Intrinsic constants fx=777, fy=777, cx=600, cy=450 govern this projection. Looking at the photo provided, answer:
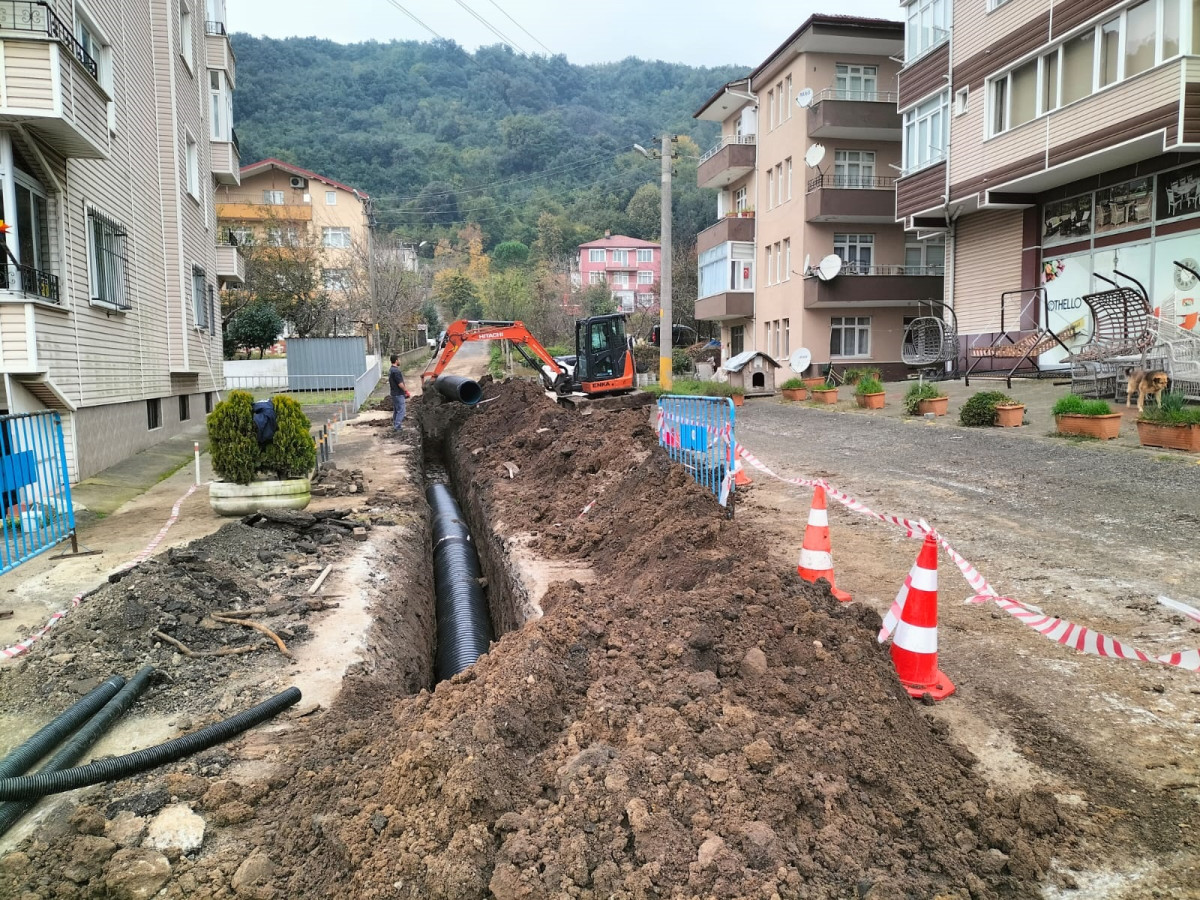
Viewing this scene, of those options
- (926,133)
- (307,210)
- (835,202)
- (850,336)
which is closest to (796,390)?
(926,133)

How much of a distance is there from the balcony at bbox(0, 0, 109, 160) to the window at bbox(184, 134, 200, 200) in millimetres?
8086

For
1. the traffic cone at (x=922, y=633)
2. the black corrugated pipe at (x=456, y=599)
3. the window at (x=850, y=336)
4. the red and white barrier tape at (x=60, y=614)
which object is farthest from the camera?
the window at (x=850, y=336)

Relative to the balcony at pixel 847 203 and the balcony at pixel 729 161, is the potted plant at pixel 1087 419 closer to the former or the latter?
the balcony at pixel 847 203

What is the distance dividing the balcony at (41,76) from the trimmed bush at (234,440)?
411cm

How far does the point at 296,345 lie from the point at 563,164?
203 ft

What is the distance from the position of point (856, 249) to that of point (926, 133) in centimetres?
712

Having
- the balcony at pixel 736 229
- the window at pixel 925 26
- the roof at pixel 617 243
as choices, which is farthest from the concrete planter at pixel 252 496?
the roof at pixel 617 243

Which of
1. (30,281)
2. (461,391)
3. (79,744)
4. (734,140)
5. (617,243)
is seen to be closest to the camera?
(79,744)

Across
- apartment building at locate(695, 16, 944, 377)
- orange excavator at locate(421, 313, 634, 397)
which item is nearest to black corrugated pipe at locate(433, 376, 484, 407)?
orange excavator at locate(421, 313, 634, 397)

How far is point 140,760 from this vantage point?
365 centimetres

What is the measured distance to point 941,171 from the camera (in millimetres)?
21297

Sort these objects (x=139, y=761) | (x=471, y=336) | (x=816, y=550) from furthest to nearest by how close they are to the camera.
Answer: (x=471, y=336)
(x=816, y=550)
(x=139, y=761)

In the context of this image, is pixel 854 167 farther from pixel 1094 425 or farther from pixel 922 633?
pixel 922 633

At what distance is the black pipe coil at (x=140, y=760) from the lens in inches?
131
